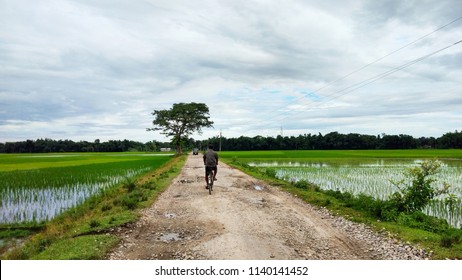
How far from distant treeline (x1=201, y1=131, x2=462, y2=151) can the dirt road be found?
422 ft

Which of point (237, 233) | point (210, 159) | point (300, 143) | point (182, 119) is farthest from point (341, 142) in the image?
point (237, 233)

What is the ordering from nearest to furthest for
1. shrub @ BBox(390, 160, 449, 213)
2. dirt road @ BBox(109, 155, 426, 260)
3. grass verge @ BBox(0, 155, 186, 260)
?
dirt road @ BBox(109, 155, 426, 260), grass verge @ BBox(0, 155, 186, 260), shrub @ BBox(390, 160, 449, 213)

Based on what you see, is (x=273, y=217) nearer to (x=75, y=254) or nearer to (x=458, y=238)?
(x=458, y=238)

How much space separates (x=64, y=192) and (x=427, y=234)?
17598mm

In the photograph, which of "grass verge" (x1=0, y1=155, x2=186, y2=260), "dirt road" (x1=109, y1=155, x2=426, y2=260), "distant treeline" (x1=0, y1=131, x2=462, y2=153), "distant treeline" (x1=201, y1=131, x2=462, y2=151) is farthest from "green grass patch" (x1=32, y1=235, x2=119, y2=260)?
"distant treeline" (x1=201, y1=131, x2=462, y2=151)

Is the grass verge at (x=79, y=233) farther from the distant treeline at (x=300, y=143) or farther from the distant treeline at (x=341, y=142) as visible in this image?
the distant treeline at (x=341, y=142)

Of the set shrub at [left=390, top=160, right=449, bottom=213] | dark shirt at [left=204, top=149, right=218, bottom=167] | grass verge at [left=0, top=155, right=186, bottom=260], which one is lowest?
grass verge at [left=0, top=155, right=186, bottom=260]

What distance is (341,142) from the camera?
136 m

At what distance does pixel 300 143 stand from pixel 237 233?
133304mm

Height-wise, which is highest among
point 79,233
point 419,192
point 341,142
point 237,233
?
point 341,142

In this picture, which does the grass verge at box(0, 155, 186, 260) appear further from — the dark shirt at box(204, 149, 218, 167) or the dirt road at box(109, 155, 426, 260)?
the dark shirt at box(204, 149, 218, 167)

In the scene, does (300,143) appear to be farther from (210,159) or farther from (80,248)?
(80,248)

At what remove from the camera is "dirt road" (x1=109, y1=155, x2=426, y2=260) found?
724 cm
